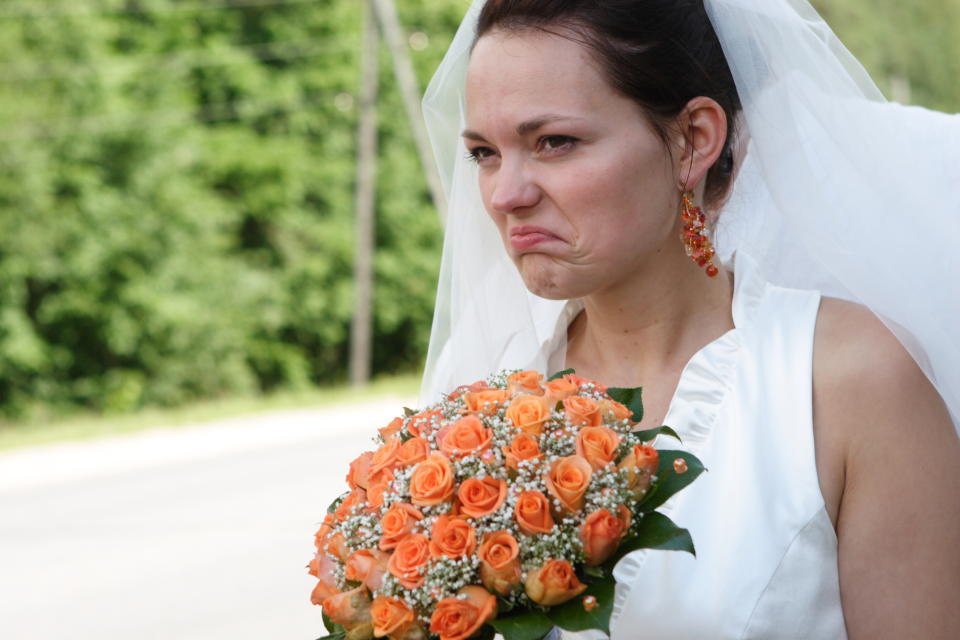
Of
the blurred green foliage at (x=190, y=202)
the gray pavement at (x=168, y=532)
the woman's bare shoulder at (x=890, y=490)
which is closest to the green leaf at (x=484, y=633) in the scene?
the woman's bare shoulder at (x=890, y=490)

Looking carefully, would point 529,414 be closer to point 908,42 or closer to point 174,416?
point 174,416

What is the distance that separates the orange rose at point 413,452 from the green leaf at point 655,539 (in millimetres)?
327

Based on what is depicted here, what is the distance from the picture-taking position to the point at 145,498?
32.3 feet

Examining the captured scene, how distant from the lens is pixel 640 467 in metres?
1.67

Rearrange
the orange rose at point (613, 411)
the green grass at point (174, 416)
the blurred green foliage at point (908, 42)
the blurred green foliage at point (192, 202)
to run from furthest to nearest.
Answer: the blurred green foliage at point (908, 42)
the blurred green foliage at point (192, 202)
the green grass at point (174, 416)
the orange rose at point (613, 411)

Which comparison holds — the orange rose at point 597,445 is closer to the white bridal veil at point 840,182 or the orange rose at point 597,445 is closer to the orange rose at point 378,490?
the orange rose at point 378,490

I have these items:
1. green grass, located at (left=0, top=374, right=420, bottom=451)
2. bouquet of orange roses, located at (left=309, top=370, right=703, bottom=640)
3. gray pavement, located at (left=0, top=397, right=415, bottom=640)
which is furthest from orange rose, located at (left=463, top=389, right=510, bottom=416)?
green grass, located at (left=0, top=374, right=420, bottom=451)

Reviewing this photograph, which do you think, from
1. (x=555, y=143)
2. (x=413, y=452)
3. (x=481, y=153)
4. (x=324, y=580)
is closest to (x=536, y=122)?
(x=555, y=143)

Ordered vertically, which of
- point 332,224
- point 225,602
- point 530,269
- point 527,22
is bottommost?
point 332,224

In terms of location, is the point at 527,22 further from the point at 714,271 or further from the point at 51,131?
the point at 51,131

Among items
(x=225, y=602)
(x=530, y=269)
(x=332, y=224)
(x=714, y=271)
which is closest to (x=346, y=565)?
(x=530, y=269)

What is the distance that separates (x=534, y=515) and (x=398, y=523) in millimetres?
205

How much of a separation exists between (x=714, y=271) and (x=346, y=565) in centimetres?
101

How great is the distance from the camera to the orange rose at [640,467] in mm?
1657
